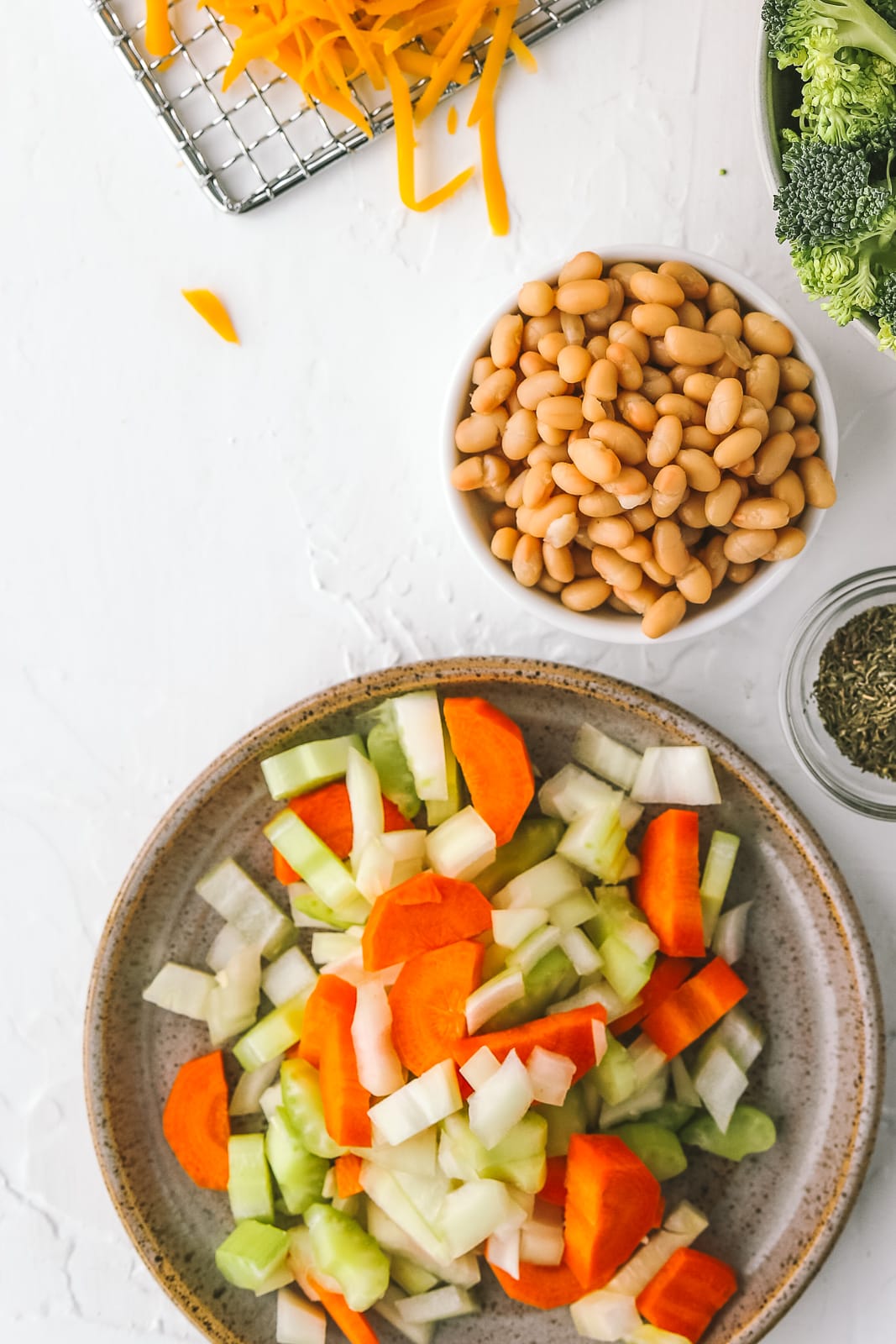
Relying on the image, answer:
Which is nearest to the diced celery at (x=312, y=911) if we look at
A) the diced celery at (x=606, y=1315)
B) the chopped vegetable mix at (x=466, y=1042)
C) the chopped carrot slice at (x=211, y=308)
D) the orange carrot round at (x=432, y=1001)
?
the chopped vegetable mix at (x=466, y=1042)

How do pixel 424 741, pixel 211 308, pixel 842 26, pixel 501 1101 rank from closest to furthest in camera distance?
pixel 842 26, pixel 501 1101, pixel 424 741, pixel 211 308

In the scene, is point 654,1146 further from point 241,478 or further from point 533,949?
point 241,478

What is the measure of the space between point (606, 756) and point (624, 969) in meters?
0.26

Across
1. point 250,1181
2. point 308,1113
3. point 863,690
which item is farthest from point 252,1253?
point 863,690

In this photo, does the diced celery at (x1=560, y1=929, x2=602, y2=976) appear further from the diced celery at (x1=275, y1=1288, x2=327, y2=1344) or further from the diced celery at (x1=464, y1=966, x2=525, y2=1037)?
the diced celery at (x1=275, y1=1288, x2=327, y2=1344)

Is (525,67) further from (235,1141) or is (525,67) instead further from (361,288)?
(235,1141)

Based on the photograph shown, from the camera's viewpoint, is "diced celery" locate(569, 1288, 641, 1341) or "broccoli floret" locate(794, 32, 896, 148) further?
"diced celery" locate(569, 1288, 641, 1341)

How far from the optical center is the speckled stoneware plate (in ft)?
4.41

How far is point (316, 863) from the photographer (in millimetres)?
1397

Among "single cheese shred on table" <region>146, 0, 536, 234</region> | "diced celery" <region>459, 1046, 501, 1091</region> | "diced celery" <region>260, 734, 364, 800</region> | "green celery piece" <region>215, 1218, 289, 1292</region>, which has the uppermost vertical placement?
"single cheese shred on table" <region>146, 0, 536, 234</region>

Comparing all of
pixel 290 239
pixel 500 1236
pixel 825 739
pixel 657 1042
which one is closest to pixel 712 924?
pixel 657 1042

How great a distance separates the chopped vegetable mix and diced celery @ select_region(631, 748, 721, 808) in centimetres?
1

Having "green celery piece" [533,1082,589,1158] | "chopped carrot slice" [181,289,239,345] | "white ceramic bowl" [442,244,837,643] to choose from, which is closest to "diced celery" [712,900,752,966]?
"green celery piece" [533,1082,589,1158]

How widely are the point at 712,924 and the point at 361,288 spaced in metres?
0.95
